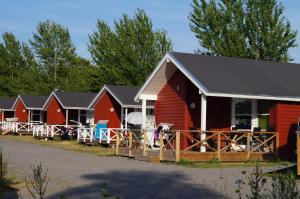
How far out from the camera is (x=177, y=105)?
23.2 meters

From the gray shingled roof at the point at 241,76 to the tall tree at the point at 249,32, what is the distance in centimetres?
2396

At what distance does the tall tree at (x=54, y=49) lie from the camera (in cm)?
7175

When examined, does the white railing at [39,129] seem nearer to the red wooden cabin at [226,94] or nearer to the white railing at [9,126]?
the white railing at [9,126]

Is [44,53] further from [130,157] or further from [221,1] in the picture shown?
[130,157]

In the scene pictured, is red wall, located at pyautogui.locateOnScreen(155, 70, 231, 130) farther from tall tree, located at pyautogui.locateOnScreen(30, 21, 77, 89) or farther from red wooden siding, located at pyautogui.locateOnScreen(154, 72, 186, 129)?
tall tree, located at pyautogui.locateOnScreen(30, 21, 77, 89)

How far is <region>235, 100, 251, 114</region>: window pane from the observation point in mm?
22266

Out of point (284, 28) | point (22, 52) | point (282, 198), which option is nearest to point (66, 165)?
point (282, 198)

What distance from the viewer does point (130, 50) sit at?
55.6m

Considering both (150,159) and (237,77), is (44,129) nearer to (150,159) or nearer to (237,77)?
(150,159)

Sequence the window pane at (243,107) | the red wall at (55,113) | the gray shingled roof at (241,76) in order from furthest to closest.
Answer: the red wall at (55,113) < the window pane at (243,107) < the gray shingled roof at (241,76)

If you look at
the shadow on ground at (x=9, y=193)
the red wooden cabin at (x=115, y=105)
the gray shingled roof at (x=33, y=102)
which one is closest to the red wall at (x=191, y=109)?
the red wooden cabin at (x=115, y=105)

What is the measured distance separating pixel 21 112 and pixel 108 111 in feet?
64.1

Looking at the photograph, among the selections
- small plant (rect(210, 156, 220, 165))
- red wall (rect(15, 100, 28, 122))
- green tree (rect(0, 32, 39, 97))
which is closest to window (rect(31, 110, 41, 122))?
red wall (rect(15, 100, 28, 122))

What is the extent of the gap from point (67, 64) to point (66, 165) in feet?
182
